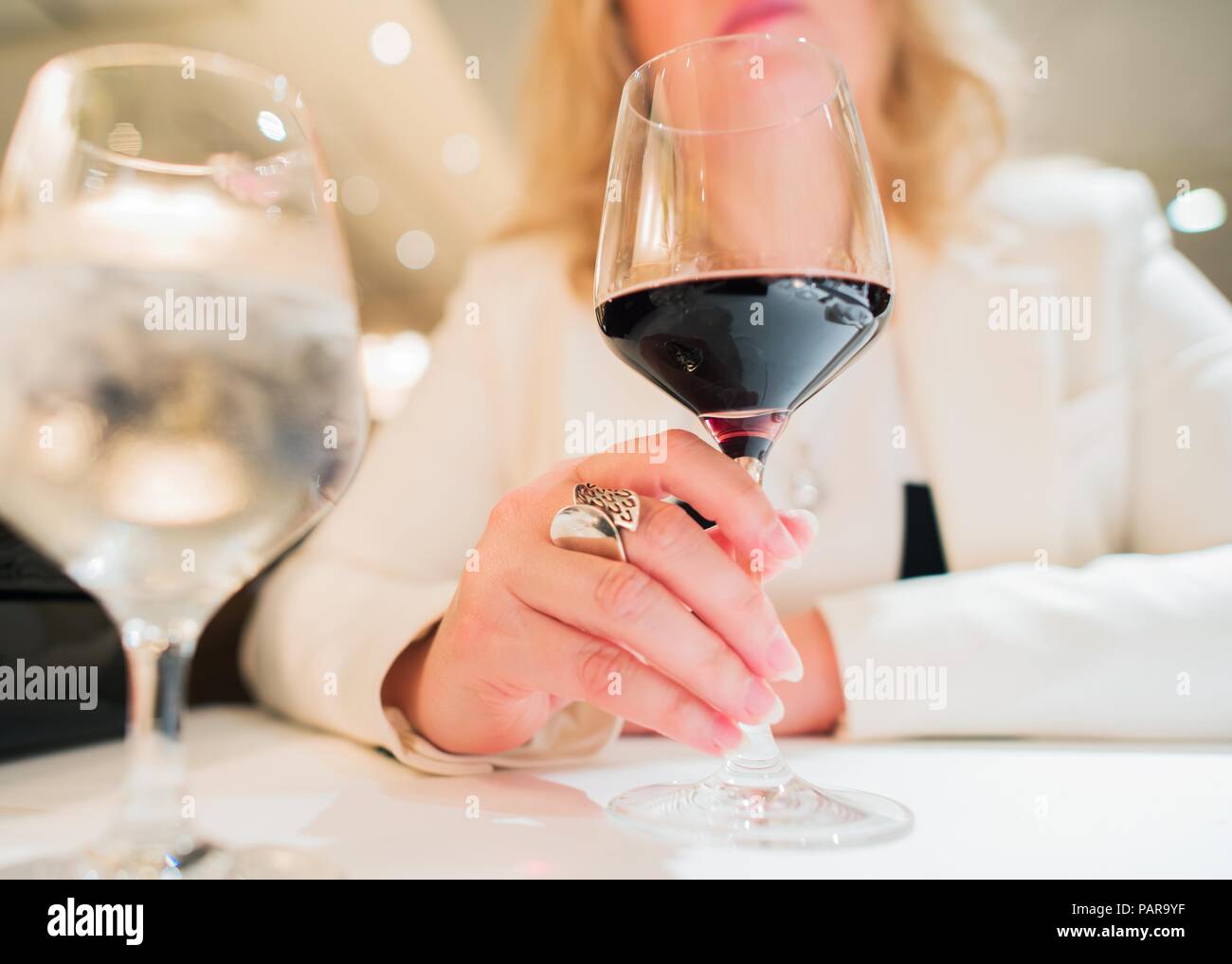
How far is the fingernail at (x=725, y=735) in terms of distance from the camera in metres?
0.43

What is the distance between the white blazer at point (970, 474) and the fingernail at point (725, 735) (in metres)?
0.25

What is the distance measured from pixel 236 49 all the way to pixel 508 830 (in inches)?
139

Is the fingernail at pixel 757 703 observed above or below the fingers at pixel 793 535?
below

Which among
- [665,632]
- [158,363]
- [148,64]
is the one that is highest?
[148,64]

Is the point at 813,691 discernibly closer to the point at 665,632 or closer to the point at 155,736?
the point at 665,632

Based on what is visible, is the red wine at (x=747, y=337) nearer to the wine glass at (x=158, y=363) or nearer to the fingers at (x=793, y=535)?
the fingers at (x=793, y=535)

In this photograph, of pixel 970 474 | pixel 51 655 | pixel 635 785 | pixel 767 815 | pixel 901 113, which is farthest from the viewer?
pixel 901 113

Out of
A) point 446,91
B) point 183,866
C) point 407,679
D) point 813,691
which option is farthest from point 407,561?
point 446,91

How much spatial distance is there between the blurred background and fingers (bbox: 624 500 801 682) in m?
0.35

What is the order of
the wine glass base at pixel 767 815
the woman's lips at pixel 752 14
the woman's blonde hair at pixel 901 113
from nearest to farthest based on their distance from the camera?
1. the wine glass base at pixel 767 815
2. the woman's lips at pixel 752 14
3. the woman's blonde hair at pixel 901 113

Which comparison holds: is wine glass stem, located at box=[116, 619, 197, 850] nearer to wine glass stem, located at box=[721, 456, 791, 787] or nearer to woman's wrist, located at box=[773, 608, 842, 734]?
wine glass stem, located at box=[721, 456, 791, 787]

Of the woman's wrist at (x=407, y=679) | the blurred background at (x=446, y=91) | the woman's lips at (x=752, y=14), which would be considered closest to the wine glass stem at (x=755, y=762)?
the woman's wrist at (x=407, y=679)

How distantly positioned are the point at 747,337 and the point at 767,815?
23 cm

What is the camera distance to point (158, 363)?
0.26 metres
